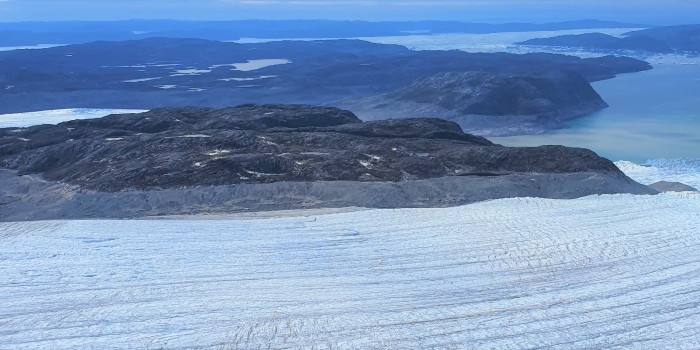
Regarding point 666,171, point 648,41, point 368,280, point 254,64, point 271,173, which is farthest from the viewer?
point 648,41

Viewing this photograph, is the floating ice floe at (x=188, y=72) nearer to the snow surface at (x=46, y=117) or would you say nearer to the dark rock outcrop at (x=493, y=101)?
the dark rock outcrop at (x=493, y=101)

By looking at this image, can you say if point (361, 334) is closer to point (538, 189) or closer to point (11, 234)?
point (11, 234)

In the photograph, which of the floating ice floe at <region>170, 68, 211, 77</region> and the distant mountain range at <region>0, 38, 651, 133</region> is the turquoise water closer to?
the distant mountain range at <region>0, 38, 651, 133</region>

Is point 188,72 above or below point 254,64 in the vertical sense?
above

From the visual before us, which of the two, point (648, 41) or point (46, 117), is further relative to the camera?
point (648, 41)

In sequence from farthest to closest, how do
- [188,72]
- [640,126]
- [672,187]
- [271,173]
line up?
1. [188,72]
2. [640,126]
3. [672,187]
4. [271,173]

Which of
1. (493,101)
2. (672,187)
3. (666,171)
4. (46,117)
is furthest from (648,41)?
(672,187)

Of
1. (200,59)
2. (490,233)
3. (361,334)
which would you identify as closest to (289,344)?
(361,334)

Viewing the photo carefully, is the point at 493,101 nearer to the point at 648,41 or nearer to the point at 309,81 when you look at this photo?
Result: the point at 309,81
